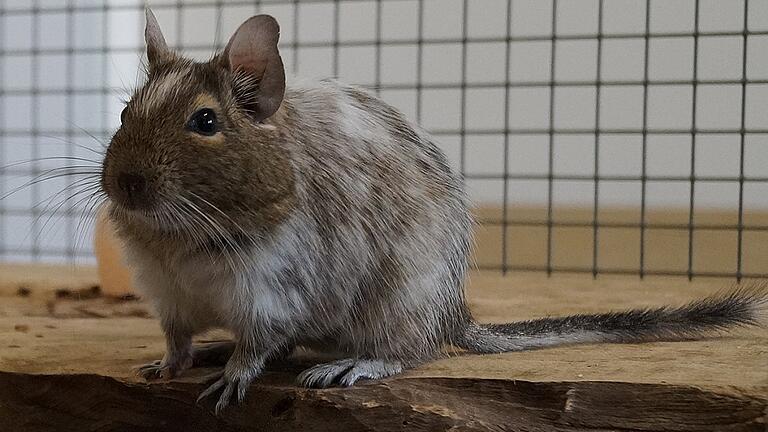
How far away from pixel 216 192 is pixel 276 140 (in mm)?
142

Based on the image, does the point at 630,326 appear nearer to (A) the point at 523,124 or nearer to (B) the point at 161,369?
(B) the point at 161,369

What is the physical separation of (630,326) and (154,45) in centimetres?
106

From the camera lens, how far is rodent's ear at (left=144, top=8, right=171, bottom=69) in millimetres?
1702

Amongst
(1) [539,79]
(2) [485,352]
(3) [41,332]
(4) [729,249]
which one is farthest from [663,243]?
(3) [41,332]

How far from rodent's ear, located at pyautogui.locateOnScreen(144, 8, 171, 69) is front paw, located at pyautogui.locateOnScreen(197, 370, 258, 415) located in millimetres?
562

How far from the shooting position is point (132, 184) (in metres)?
1.49

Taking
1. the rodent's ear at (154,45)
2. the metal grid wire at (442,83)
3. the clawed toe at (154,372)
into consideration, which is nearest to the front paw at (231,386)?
the clawed toe at (154,372)

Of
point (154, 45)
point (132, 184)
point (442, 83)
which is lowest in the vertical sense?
point (132, 184)

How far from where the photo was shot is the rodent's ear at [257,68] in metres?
1.58

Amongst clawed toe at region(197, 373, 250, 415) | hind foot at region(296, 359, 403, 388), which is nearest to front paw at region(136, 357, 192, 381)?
clawed toe at region(197, 373, 250, 415)

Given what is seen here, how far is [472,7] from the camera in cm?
388

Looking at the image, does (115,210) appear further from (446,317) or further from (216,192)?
(446,317)

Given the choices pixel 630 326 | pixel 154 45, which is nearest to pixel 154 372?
pixel 154 45

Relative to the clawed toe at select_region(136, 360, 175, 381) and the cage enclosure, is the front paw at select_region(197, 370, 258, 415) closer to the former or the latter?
the clawed toe at select_region(136, 360, 175, 381)
